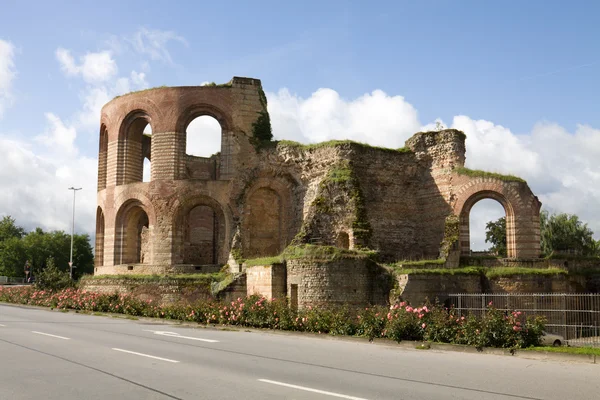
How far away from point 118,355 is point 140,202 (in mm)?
22605

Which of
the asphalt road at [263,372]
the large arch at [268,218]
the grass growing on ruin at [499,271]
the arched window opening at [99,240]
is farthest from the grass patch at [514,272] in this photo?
the arched window opening at [99,240]

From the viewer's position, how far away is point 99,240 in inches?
1469

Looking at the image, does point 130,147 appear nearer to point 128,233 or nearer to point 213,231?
point 128,233

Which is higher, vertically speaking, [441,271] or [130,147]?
[130,147]

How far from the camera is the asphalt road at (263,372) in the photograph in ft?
28.2

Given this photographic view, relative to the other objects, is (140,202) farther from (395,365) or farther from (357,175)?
(395,365)

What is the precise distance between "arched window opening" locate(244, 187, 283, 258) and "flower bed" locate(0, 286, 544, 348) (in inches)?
333

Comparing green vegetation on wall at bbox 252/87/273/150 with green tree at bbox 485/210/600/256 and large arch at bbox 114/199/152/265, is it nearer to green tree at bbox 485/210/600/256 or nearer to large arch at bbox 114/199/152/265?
large arch at bbox 114/199/152/265

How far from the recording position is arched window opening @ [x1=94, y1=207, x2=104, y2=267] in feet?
121

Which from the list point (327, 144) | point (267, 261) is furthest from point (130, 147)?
point (267, 261)

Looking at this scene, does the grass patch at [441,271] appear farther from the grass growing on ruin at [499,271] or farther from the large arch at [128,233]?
the large arch at [128,233]

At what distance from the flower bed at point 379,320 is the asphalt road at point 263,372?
0.84m

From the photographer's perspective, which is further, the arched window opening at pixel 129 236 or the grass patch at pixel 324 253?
the arched window opening at pixel 129 236

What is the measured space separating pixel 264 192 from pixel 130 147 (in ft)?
27.8
